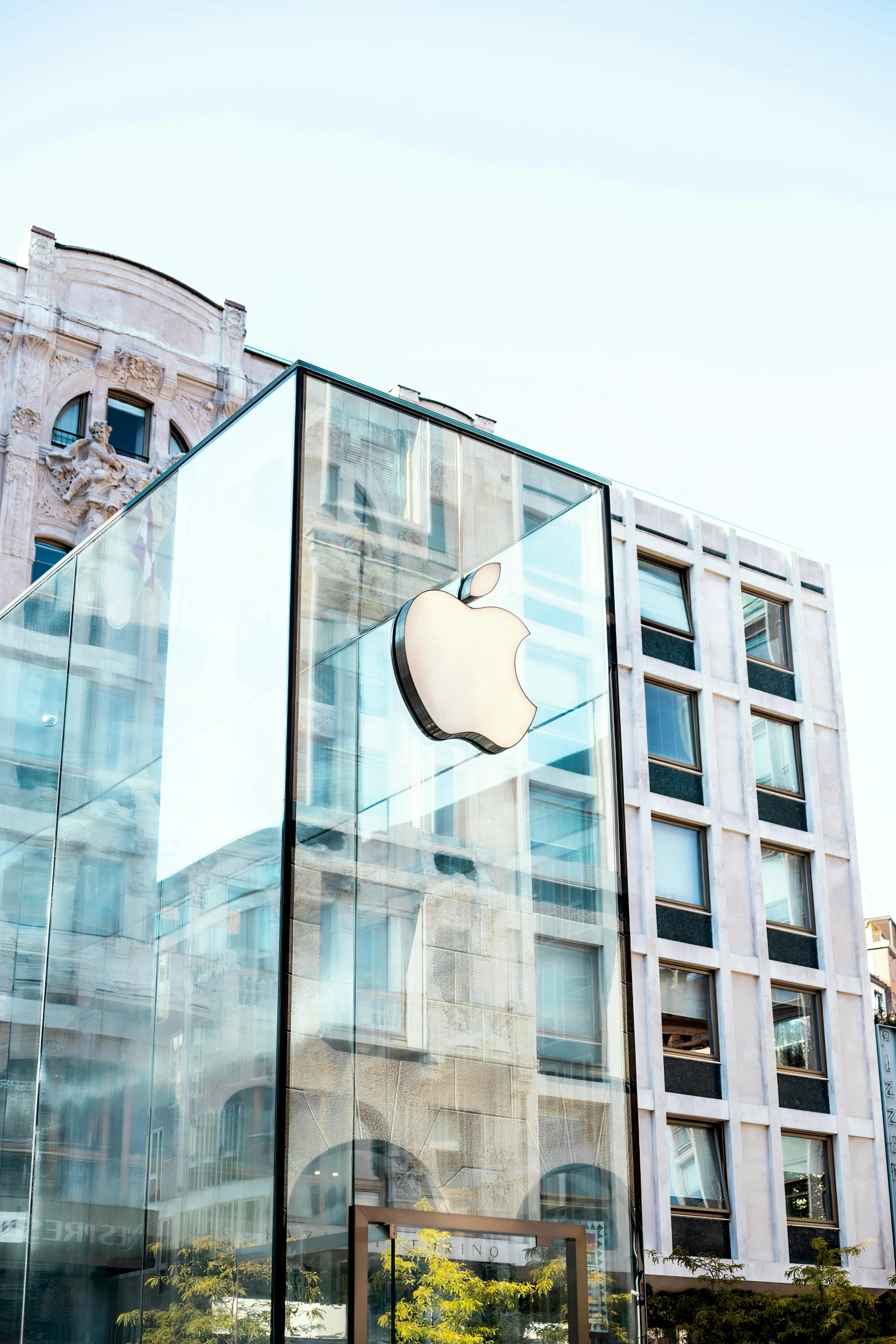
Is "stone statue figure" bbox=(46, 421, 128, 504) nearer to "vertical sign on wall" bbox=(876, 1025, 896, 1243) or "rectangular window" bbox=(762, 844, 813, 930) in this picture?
"rectangular window" bbox=(762, 844, 813, 930)

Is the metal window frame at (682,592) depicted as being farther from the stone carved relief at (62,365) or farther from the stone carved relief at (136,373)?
the stone carved relief at (62,365)

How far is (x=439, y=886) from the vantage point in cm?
962

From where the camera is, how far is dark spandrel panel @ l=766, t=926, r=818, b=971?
30.0 m

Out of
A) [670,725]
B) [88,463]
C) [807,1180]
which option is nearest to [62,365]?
[88,463]

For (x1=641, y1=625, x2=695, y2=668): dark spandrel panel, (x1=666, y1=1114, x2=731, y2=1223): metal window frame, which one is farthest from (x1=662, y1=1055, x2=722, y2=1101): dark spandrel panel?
(x1=641, y1=625, x2=695, y2=668): dark spandrel panel

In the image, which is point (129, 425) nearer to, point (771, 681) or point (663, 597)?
point (663, 597)

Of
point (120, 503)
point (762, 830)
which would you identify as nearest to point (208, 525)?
point (120, 503)

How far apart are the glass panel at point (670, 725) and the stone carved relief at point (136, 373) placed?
10.9 metres

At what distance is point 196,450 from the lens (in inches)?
428

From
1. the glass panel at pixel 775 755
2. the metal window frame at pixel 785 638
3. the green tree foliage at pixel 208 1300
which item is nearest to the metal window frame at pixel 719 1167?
the glass panel at pixel 775 755

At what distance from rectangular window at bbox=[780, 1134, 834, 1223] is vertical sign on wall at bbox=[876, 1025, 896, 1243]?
64.0 inches

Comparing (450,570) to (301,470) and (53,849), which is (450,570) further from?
(53,849)

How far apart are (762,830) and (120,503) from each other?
→ 14.1m

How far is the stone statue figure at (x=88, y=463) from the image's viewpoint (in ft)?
81.5
